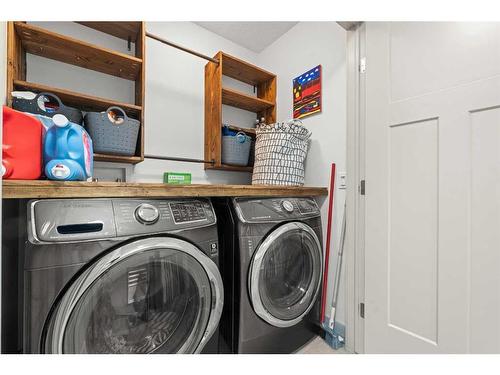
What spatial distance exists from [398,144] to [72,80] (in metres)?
1.97

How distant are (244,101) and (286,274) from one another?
4.79 ft

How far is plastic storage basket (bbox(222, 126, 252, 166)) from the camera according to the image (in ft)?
5.89

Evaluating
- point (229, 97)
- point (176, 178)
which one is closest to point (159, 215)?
point (176, 178)

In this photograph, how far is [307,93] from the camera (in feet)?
5.66

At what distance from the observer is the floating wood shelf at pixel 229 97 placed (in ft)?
5.77

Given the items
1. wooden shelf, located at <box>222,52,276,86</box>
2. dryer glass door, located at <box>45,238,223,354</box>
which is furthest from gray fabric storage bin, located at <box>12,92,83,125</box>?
wooden shelf, located at <box>222,52,276,86</box>

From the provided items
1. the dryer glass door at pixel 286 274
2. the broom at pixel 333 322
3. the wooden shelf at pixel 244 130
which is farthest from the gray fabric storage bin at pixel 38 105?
the broom at pixel 333 322

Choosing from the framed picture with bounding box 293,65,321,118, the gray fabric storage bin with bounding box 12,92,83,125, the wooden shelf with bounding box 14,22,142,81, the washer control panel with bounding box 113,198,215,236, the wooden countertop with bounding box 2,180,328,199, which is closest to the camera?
the wooden countertop with bounding box 2,180,328,199

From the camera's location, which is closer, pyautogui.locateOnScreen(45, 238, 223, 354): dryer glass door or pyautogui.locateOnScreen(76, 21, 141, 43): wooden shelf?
pyautogui.locateOnScreen(45, 238, 223, 354): dryer glass door

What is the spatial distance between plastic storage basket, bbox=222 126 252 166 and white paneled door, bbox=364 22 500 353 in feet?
3.08

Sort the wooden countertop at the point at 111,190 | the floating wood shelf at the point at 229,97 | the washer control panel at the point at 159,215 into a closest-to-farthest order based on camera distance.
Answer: the wooden countertop at the point at 111,190 → the washer control panel at the point at 159,215 → the floating wood shelf at the point at 229,97

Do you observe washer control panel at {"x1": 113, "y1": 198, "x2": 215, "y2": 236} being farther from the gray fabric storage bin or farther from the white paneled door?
the white paneled door

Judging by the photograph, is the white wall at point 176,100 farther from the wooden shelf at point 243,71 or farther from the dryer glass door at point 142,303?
the dryer glass door at point 142,303

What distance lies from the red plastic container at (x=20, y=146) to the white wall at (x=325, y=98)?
151cm
